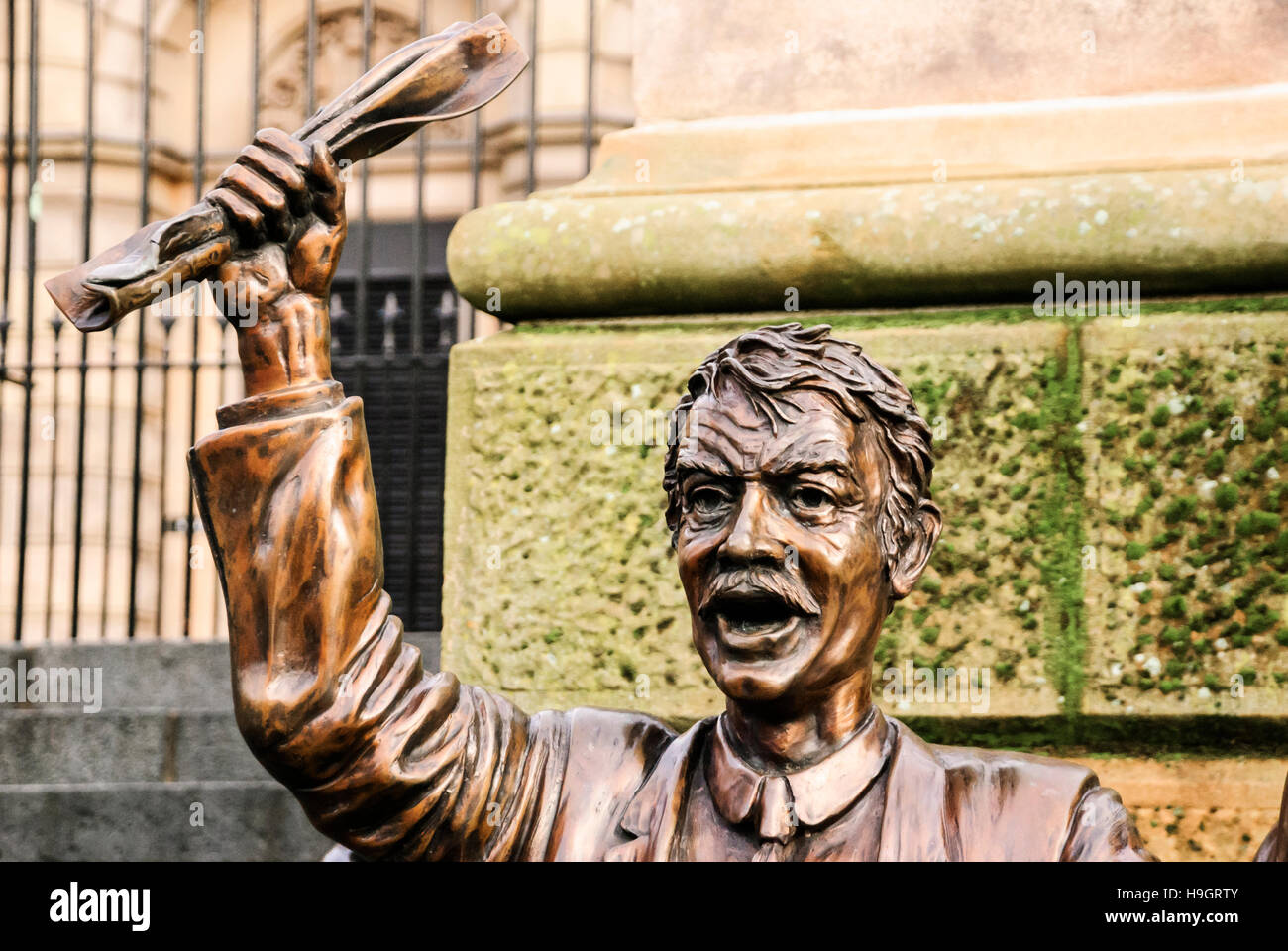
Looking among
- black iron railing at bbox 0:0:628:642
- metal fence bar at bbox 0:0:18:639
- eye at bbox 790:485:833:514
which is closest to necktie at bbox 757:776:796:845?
eye at bbox 790:485:833:514

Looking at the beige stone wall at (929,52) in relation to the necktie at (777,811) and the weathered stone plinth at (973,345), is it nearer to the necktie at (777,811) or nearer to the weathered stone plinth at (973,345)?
the weathered stone plinth at (973,345)

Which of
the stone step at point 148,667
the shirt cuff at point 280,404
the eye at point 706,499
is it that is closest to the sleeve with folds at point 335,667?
the shirt cuff at point 280,404

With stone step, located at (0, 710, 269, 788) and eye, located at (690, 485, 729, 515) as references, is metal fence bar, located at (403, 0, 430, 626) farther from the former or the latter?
eye, located at (690, 485, 729, 515)

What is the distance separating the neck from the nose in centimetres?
22

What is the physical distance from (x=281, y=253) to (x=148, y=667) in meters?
3.16

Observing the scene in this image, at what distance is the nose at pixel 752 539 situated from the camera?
8.23 feet

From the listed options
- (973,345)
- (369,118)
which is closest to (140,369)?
(973,345)

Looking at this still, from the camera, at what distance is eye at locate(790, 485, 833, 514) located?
8.43 ft

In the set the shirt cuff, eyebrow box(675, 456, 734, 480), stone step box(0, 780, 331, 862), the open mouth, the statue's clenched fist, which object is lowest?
stone step box(0, 780, 331, 862)

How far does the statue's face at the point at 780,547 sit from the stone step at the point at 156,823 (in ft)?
7.94

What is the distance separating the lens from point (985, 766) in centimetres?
263

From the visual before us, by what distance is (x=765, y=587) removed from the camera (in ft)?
8.22

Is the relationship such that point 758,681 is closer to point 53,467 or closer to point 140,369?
point 140,369
